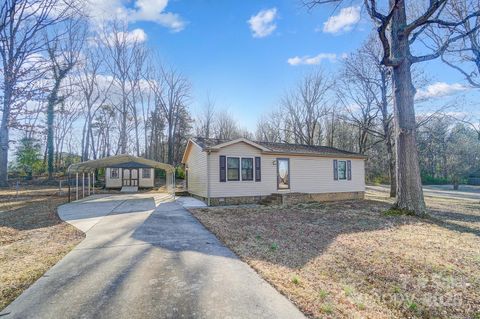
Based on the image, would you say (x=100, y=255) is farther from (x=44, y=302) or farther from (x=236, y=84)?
(x=236, y=84)

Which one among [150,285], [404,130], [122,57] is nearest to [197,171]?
[404,130]

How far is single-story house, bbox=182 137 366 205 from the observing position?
12508 millimetres

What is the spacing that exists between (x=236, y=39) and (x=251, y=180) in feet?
25.0

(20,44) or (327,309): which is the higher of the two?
(20,44)

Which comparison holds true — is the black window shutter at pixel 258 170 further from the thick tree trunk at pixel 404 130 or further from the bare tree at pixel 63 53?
the bare tree at pixel 63 53

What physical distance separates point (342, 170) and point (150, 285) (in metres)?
14.9

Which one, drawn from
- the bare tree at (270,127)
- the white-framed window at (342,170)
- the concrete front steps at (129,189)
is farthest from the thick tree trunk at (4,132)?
the bare tree at (270,127)

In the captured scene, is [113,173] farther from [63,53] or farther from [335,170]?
[335,170]

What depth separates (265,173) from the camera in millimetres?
13477

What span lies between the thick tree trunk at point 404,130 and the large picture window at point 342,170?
6475 millimetres

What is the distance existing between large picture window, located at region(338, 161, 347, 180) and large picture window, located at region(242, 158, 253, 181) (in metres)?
6.37

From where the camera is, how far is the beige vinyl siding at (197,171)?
42.9 ft

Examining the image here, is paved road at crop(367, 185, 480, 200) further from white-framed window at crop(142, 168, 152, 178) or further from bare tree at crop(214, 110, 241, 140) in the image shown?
white-framed window at crop(142, 168, 152, 178)

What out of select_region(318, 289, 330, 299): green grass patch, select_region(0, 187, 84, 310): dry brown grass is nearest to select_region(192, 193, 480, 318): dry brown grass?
select_region(318, 289, 330, 299): green grass patch
